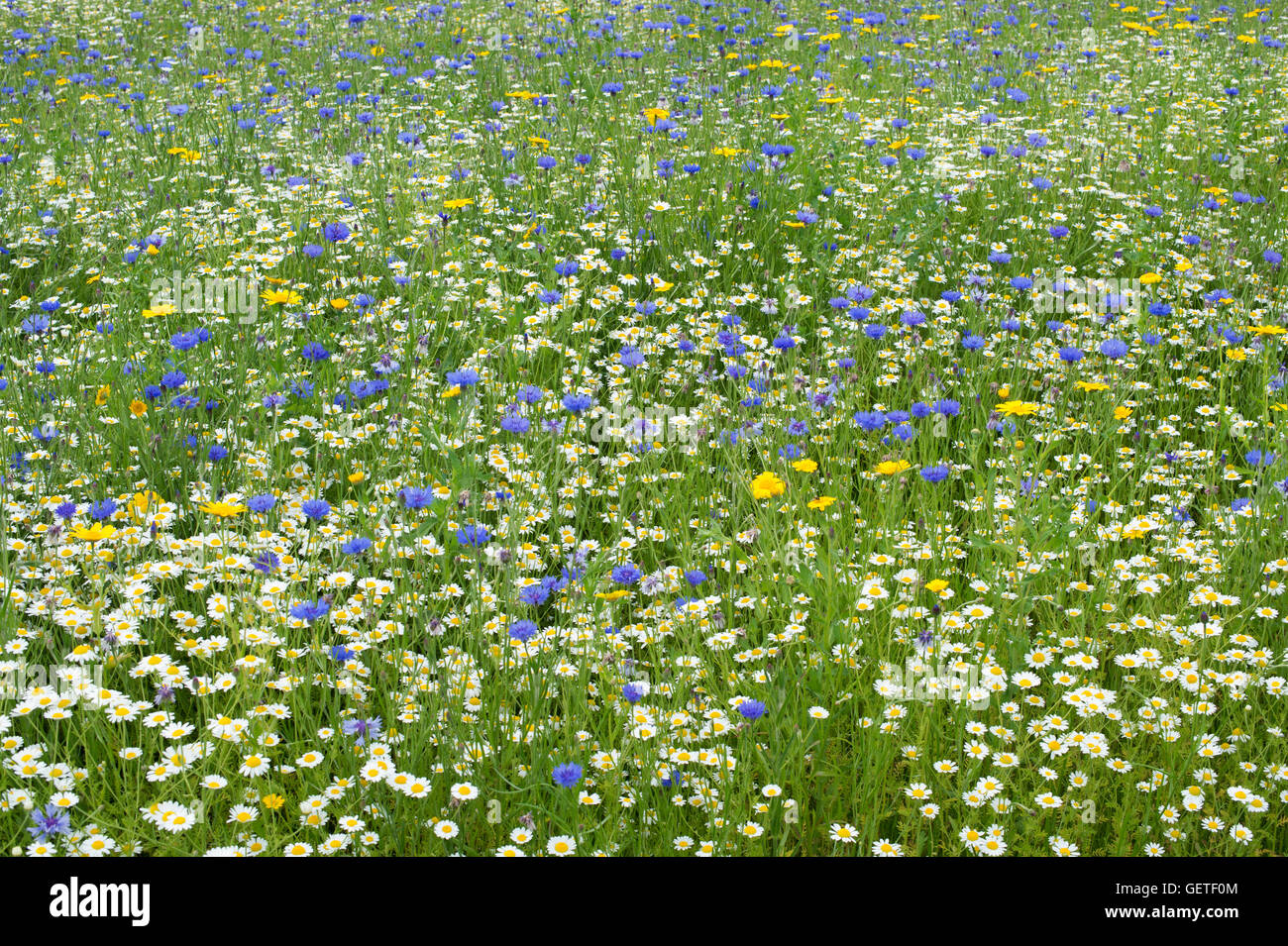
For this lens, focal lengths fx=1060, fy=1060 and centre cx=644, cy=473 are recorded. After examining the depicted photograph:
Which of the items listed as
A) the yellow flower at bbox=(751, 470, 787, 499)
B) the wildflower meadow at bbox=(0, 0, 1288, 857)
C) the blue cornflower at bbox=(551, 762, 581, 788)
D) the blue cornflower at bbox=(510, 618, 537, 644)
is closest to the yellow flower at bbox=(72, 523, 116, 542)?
the wildflower meadow at bbox=(0, 0, 1288, 857)

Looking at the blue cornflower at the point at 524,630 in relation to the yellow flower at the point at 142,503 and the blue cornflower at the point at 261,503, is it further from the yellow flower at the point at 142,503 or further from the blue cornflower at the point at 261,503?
the yellow flower at the point at 142,503

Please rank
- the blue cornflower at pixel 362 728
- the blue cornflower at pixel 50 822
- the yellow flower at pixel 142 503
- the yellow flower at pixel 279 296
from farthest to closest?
the yellow flower at pixel 279 296 < the yellow flower at pixel 142 503 < the blue cornflower at pixel 362 728 < the blue cornflower at pixel 50 822

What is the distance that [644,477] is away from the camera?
3295 millimetres

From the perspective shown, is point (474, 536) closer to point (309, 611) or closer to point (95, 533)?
point (309, 611)

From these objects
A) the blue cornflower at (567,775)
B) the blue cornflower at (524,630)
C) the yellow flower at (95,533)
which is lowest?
the blue cornflower at (567,775)

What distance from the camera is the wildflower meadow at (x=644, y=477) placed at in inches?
88.3

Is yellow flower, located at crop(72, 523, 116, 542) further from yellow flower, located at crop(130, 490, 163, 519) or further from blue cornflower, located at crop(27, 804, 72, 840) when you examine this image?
blue cornflower, located at crop(27, 804, 72, 840)

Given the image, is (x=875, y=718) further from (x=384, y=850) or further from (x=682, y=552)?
(x=384, y=850)

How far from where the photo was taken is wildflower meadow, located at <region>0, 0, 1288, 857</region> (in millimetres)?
2242

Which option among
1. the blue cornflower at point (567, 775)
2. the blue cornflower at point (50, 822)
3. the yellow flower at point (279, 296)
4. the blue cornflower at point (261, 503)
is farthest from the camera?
the yellow flower at point (279, 296)

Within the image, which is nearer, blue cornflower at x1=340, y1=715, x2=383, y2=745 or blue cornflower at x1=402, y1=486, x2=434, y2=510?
blue cornflower at x1=340, y1=715, x2=383, y2=745

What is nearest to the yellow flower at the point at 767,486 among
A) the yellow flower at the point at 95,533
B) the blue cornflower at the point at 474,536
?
the blue cornflower at the point at 474,536

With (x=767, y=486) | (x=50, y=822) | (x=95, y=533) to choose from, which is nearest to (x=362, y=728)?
(x=50, y=822)

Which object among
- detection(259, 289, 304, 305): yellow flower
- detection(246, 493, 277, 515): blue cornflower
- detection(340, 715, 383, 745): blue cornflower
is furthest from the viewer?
detection(259, 289, 304, 305): yellow flower
